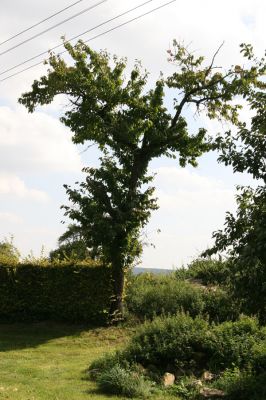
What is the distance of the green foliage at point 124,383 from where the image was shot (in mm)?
9467

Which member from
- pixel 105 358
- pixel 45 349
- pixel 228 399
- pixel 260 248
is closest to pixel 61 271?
pixel 45 349

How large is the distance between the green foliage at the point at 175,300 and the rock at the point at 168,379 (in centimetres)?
668

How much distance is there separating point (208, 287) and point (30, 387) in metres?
11.6

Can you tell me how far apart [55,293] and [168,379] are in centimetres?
905

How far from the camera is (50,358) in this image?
13.4m

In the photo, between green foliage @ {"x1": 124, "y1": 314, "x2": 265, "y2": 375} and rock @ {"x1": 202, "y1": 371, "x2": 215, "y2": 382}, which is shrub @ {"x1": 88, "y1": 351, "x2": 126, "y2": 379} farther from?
rock @ {"x1": 202, "y1": 371, "x2": 215, "y2": 382}

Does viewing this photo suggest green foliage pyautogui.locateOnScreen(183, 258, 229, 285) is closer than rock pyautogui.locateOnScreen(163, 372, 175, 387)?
No

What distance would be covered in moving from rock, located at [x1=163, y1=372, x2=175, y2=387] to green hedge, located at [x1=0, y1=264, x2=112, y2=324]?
299 inches

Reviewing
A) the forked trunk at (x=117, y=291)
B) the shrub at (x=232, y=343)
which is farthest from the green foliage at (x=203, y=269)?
the shrub at (x=232, y=343)

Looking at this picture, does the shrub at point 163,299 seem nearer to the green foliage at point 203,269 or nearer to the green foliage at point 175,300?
the green foliage at point 175,300

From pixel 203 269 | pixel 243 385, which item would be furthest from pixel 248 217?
pixel 203 269

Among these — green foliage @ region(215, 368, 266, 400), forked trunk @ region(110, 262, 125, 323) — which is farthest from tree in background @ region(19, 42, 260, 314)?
green foliage @ region(215, 368, 266, 400)

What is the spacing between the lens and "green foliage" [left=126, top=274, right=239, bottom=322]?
17875 mm

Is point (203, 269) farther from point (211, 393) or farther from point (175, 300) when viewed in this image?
point (211, 393)
